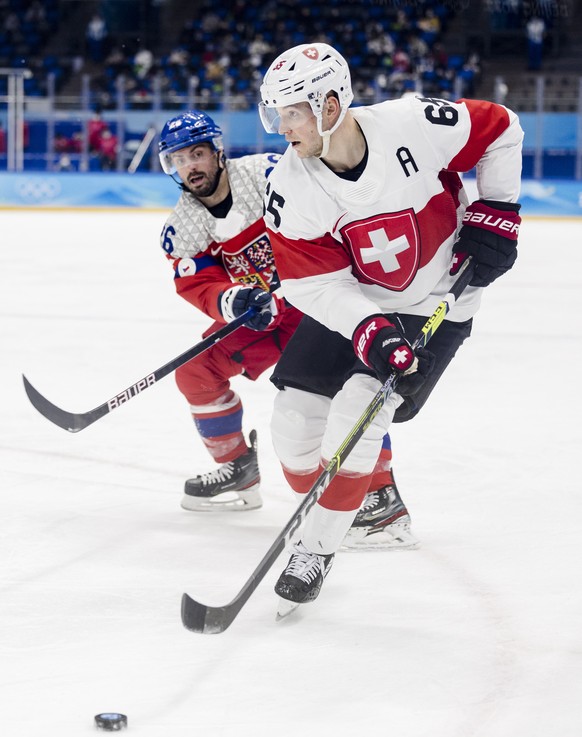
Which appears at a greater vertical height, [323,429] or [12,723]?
[323,429]

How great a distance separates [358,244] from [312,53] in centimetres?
38

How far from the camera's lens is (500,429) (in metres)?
3.41

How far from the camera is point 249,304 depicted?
8.41ft

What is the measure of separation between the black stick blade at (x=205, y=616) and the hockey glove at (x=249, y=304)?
93 cm

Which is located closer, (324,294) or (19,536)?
(324,294)

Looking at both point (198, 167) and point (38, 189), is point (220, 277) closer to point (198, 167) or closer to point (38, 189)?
point (198, 167)

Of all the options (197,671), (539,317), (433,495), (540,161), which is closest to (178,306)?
(539,317)

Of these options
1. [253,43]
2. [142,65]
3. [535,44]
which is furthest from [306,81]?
[142,65]

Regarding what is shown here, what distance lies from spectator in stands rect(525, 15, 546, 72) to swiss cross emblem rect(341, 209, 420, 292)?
1270cm

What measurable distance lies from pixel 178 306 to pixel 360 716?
4238 mm

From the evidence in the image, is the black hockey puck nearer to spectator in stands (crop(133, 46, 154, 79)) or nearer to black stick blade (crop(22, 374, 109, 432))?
black stick blade (crop(22, 374, 109, 432))

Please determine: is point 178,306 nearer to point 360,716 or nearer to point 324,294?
point 324,294

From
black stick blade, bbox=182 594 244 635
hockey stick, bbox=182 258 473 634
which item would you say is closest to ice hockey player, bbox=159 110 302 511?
hockey stick, bbox=182 258 473 634

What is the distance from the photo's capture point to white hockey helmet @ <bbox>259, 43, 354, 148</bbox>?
2006mm
